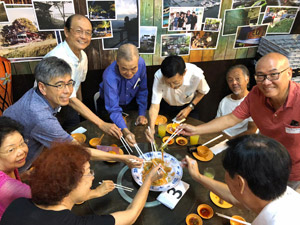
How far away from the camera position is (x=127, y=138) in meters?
2.14

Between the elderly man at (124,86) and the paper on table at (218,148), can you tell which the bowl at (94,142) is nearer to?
the elderly man at (124,86)

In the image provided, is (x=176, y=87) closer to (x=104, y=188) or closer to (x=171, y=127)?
(x=171, y=127)

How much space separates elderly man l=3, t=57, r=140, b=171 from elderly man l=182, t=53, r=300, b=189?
1.23m

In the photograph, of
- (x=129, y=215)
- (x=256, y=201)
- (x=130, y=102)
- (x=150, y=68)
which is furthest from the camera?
(x=150, y=68)

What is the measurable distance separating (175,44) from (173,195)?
7.86ft

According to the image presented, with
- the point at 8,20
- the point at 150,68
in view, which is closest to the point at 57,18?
the point at 8,20

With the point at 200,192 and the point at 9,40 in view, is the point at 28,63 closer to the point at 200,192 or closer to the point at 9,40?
the point at 9,40

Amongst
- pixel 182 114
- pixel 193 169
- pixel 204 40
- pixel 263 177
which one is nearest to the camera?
pixel 263 177

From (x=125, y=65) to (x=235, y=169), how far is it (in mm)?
1609

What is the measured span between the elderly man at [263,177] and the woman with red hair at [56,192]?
30.7 inches

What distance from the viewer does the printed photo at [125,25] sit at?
2898mm

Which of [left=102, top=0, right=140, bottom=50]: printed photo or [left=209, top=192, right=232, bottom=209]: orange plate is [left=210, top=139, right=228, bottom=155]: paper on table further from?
[left=102, top=0, right=140, bottom=50]: printed photo

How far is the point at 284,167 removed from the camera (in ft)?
3.58

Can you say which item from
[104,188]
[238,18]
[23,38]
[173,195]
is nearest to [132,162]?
[104,188]
